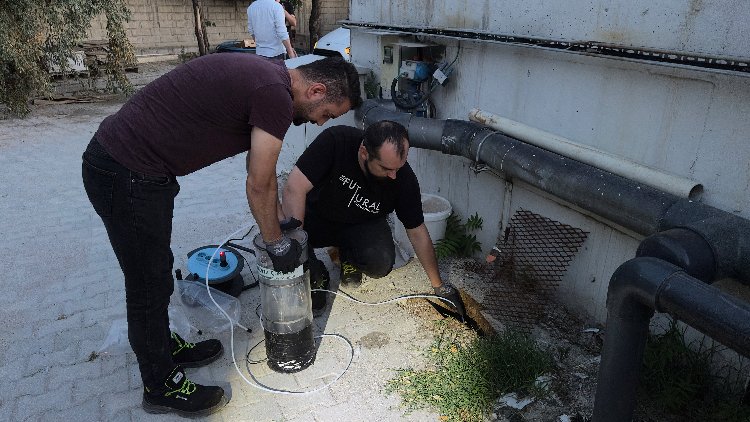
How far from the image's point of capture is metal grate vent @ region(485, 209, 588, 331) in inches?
138

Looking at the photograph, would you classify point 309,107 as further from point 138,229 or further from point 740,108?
point 740,108

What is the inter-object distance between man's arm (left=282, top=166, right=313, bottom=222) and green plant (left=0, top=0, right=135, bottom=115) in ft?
22.6

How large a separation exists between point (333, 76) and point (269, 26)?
5.28 meters

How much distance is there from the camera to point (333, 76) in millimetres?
2369

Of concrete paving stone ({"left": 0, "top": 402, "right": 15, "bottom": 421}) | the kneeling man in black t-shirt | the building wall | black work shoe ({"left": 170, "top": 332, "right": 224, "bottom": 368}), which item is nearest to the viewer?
concrete paving stone ({"left": 0, "top": 402, "right": 15, "bottom": 421})

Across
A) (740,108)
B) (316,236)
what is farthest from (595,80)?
(316,236)

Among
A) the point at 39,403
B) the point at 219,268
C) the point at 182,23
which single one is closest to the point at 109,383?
the point at 39,403

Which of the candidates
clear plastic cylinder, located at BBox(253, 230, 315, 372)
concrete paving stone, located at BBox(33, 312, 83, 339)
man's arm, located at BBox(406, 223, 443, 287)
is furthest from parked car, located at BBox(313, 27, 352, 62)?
clear plastic cylinder, located at BBox(253, 230, 315, 372)

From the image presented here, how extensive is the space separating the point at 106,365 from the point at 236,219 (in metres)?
2.20

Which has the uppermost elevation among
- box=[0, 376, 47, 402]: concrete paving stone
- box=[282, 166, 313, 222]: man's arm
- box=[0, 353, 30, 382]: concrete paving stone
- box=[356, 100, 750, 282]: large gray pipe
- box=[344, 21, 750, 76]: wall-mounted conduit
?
box=[344, 21, 750, 76]: wall-mounted conduit

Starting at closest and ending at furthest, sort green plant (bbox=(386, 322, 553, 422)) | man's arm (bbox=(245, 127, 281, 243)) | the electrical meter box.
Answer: man's arm (bbox=(245, 127, 281, 243)) < green plant (bbox=(386, 322, 553, 422)) < the electrical meter box

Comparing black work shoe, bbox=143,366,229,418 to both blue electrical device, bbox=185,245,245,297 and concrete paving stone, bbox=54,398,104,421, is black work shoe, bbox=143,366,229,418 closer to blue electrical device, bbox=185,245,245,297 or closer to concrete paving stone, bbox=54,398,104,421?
concrete paving stone, bbox=54,398,104,421

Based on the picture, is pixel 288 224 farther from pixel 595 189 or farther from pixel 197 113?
pixel 595 189

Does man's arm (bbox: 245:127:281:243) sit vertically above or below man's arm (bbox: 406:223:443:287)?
above
